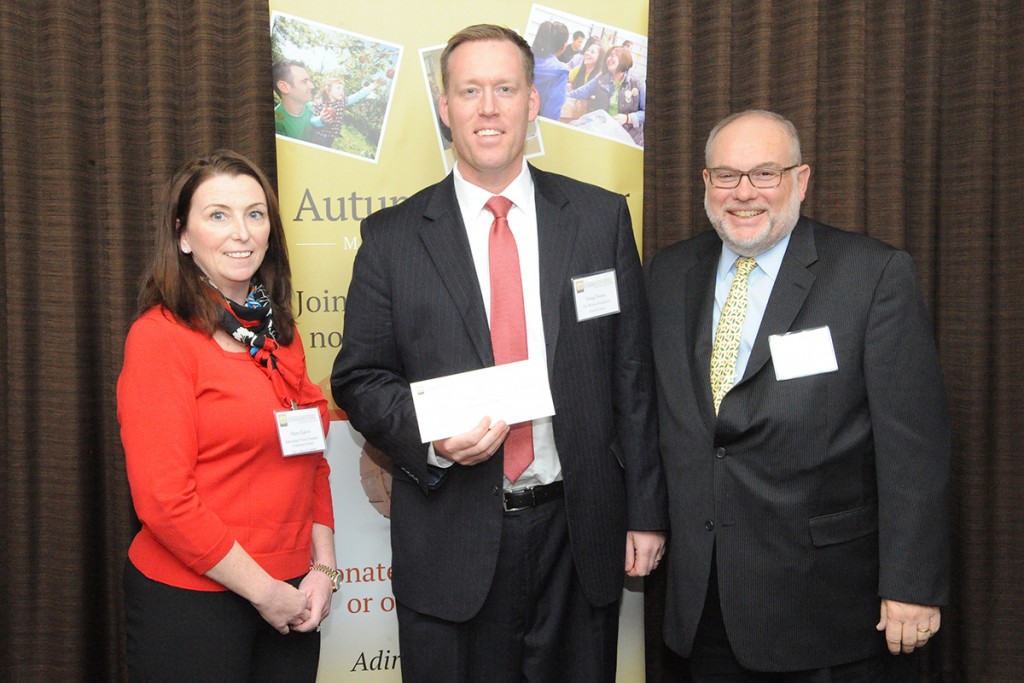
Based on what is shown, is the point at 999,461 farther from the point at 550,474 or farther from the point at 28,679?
the point at 28,679

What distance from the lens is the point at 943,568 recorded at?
193 centimetres

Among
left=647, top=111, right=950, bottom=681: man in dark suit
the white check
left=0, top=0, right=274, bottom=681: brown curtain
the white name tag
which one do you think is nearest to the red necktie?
the white check

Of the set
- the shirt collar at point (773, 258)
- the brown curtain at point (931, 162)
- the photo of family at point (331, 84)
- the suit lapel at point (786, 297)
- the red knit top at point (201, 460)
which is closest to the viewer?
the red knit top at point (201, 460)

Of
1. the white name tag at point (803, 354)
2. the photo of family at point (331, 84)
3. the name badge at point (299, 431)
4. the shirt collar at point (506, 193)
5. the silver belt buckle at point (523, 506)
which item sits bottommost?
the silver belt buckle at point (523, 506)

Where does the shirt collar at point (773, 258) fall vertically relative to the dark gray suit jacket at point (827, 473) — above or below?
above

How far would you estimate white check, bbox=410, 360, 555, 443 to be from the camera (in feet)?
6.16

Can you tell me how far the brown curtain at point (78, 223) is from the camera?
2.61m

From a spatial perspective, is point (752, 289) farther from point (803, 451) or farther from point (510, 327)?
point (510, 327)

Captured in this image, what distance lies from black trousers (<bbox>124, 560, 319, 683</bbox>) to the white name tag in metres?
1.40

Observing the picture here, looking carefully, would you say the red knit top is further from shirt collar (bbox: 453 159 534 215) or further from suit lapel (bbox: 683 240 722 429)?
suit lapel (bbox: 683 240 722 429)

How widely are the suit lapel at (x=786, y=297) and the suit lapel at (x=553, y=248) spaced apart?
0.50 metres

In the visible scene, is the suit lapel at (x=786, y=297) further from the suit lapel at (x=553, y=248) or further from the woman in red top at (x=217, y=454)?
the woman in red top at (x=217, y=454)

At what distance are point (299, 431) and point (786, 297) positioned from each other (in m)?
1.25

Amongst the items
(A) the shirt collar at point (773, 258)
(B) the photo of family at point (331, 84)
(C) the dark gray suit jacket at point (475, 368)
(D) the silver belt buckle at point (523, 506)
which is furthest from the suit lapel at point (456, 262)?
(A) the shirt collar at point (773, 258)
